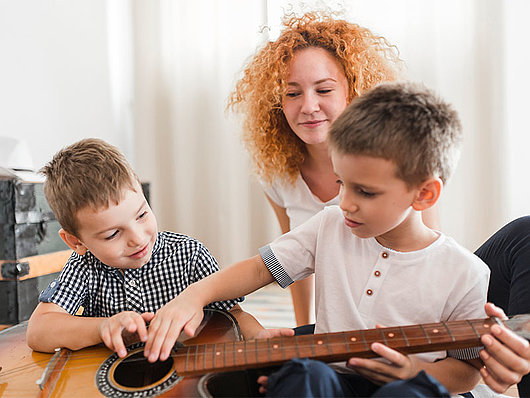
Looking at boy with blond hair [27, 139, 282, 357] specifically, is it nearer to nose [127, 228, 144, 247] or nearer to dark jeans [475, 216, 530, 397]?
nose [127, 228, 144, 247]

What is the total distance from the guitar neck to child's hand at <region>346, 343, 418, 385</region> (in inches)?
0.5

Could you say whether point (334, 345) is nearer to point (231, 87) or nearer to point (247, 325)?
point (247, 325)

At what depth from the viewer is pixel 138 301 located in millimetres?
1012

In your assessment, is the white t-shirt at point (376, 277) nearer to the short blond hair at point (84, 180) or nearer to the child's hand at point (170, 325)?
the child's hand at point (170, 325)

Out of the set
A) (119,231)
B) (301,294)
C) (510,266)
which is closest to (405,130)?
(510,266)

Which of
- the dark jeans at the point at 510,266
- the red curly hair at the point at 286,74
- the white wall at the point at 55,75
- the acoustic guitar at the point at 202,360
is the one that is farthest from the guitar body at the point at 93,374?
the white wall at the point at 55,75

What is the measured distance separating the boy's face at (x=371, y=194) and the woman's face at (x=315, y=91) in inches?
21.5

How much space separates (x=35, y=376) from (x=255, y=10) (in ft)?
7.19

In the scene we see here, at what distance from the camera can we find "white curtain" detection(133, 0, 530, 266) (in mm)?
2170

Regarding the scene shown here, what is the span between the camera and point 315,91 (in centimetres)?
135

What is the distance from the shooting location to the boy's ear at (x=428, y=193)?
791 mm

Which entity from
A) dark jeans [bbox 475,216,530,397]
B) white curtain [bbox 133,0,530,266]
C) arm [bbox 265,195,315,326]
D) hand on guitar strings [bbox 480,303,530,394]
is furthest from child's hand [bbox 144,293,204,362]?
white curtain [bbox 133,0,530,266]

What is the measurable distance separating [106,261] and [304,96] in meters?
0.71

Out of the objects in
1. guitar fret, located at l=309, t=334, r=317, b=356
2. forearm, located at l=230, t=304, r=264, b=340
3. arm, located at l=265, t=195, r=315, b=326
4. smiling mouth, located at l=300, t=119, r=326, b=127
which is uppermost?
smiling mouth, located at l=300, t=119, r=326, b=127
